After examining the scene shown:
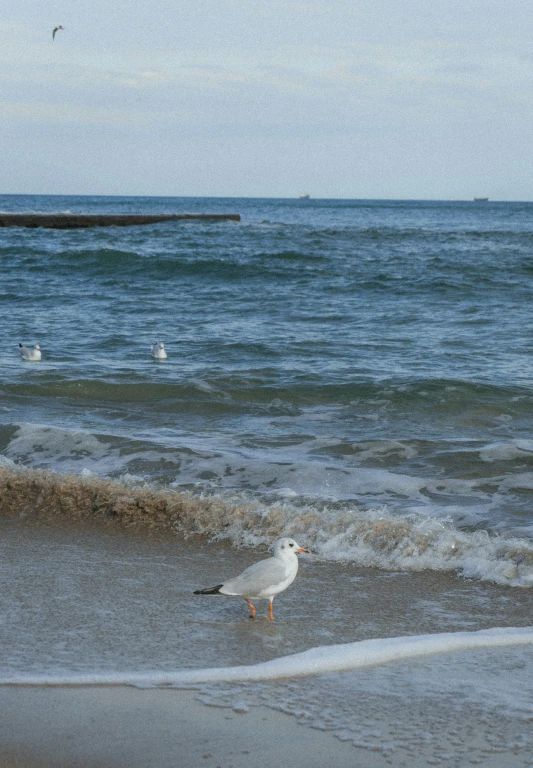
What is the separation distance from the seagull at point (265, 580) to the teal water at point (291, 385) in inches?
54.5

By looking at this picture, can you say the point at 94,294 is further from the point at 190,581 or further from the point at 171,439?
the point at 190,581

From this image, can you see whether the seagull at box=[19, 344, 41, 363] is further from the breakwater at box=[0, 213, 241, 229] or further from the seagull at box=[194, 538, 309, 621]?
the breakwater at box=[0, 213, 241, 229]

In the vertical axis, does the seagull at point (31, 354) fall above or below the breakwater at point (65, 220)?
below

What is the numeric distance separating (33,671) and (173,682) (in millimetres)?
527

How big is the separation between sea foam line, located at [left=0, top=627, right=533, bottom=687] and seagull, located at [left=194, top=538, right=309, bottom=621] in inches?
15.2

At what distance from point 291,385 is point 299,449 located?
8.49 ft

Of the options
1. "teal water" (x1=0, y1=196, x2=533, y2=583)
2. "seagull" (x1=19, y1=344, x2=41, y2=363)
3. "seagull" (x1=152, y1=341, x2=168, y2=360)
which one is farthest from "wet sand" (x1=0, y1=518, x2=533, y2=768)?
"seagull" (x1=152, y1=341, x2=168, y2=360)

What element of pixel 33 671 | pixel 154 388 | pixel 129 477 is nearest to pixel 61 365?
pixel 154 388

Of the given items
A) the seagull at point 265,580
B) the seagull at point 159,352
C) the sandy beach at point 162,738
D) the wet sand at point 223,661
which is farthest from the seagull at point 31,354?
the sandy beach at point 162,738

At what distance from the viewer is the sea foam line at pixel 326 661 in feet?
11.2

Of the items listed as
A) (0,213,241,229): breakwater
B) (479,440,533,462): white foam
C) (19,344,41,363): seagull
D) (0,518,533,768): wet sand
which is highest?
(0,213,241,229): breakwater

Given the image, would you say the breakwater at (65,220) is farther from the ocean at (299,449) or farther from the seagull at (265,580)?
the seagull at (265,580)

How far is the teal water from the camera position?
6.67 meters

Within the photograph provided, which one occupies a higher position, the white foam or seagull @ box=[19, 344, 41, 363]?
seagull @ box=[19, 344, 41, 363]
